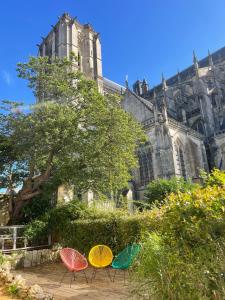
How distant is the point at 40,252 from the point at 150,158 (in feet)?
61.7

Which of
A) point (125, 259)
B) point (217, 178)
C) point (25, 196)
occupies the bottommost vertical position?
point (125, 259)

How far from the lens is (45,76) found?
14.2m

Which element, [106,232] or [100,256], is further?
[106,232]

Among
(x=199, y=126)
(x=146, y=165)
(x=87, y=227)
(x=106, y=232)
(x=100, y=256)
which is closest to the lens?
(x=100, y=256)

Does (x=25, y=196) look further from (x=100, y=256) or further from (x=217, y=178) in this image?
(x=217, y=178)

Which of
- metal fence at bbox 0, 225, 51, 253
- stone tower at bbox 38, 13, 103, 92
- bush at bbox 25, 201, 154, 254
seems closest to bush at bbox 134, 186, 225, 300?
bush at bbox 25, 201, 154, 254

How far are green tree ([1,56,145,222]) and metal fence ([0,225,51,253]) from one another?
1583 millimetres

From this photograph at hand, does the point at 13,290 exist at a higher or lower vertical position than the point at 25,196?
lower

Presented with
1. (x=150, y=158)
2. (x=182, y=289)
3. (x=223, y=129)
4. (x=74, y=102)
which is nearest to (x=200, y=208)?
(x=182, y=289)

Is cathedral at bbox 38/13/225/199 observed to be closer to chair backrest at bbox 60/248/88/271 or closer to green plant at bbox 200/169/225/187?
chair backrest at bbox 60/248/88/271

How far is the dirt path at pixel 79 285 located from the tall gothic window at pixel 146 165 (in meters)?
19.4

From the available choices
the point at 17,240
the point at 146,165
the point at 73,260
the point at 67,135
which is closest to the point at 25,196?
the point at 17,240

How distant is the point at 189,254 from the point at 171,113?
3357 cm

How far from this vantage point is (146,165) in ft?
92.7
